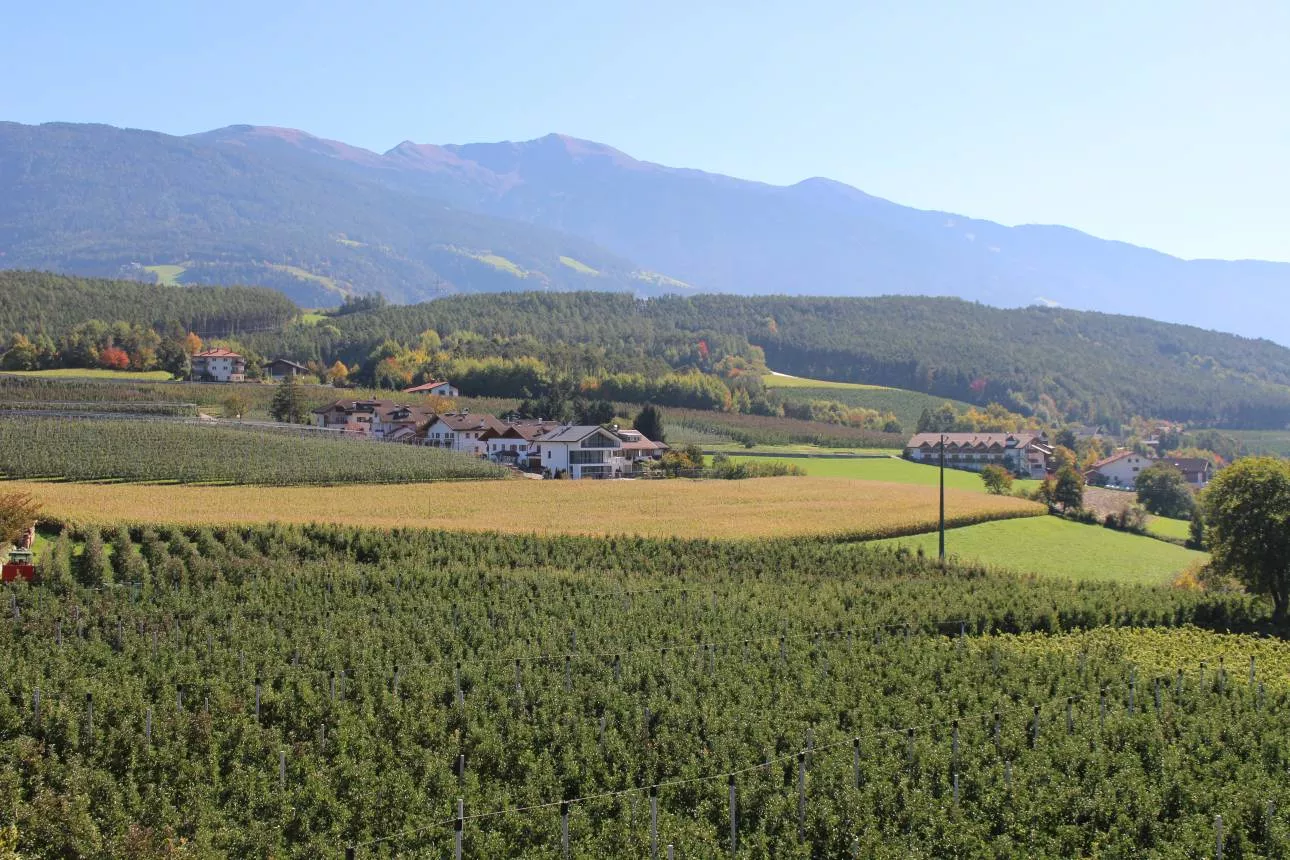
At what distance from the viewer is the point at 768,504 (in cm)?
6869

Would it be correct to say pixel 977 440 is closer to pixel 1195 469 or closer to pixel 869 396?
pixel 1195 469

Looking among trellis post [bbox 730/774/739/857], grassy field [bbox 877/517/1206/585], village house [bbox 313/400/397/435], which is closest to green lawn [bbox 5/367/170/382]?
village house [bbox 313/400/397/435]

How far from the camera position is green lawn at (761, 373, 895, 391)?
18175 cm

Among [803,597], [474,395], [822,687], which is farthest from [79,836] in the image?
[474,395]

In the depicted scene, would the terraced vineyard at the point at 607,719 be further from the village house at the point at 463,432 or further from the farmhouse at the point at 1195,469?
the farmhouse at the point at 1195,469

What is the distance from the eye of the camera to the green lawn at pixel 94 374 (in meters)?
119

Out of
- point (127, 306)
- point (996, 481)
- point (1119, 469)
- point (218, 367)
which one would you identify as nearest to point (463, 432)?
point (996, 481)

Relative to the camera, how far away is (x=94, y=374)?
122000 millimetres

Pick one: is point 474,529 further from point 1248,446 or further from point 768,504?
point 1248,446

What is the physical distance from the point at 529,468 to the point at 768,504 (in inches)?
1032

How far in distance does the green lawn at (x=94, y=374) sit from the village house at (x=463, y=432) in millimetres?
40422

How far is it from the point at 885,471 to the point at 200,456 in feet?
175

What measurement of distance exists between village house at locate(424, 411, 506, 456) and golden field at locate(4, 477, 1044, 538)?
1880 centimetres

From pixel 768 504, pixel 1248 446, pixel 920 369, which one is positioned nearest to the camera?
pixel 768 504
